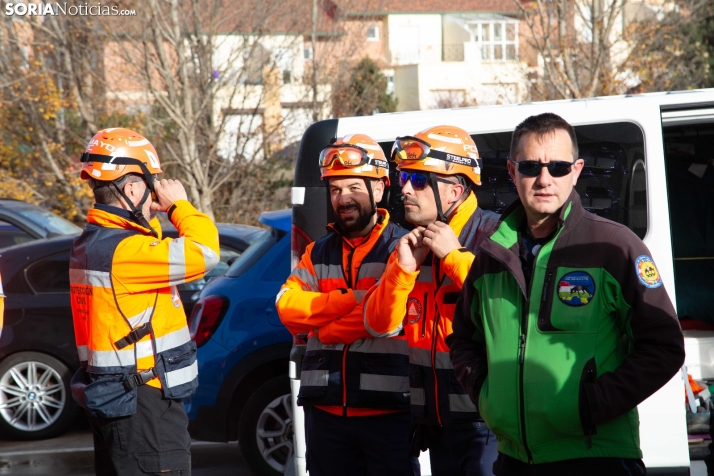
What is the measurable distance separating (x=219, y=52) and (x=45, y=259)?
9.04m

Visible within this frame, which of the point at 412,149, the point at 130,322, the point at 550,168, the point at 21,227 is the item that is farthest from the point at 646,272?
the point at 21,227

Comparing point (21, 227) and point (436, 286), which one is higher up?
point (21, 227)

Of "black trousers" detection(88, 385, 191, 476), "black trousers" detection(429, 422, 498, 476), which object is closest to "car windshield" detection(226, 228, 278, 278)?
"black trousers" detection(88, 385, 191, 476)

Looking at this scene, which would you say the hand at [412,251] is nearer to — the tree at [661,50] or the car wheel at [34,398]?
the car wheel at [34,398]

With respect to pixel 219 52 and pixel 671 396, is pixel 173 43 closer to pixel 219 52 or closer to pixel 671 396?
pixel 219 52

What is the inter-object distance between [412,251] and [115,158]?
1427mm

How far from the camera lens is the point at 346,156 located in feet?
12.5

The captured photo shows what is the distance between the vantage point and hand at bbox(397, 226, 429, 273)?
326 centimetres

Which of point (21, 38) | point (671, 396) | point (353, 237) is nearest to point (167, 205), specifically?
point (353, 237)

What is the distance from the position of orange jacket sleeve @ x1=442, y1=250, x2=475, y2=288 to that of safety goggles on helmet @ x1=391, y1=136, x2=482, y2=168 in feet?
1.50

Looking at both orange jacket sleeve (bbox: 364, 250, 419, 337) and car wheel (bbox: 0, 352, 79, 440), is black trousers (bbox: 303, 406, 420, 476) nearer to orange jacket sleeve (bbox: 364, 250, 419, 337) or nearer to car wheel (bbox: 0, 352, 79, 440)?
orange jacket sleeve (bbox: 364, 250, 419, 337)

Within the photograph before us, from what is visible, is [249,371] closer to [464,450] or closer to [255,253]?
[255,253]

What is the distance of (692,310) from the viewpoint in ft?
19.7

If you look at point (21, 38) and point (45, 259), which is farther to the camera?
point (21, 38)
